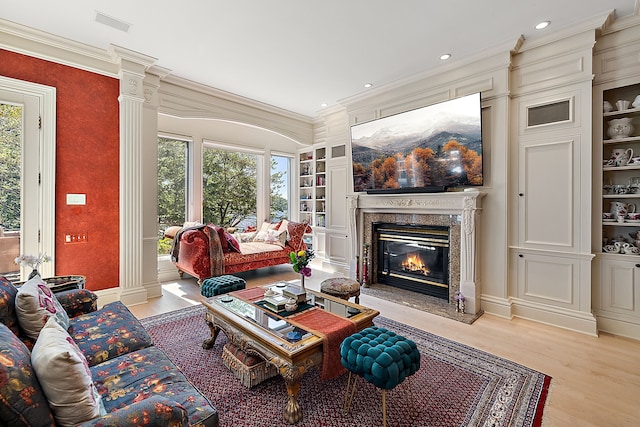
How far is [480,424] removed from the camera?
5.74ft

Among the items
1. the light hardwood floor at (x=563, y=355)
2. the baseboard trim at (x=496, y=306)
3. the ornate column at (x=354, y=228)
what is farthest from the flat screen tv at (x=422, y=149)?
the light hardwood floor at (x=563, y=355)

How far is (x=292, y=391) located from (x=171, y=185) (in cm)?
438

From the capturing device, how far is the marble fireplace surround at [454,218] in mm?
3434

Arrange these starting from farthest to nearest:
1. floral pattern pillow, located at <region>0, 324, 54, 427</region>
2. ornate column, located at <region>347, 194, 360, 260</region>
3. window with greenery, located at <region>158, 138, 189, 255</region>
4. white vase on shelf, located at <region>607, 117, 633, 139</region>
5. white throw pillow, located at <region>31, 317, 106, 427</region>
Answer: window with greenery, located at <region>158, 138, 189, 255</region> → ornate column, located at <region>347, 194, 360, 260</region> → white vase on shelf, located at <region>607, 117, 633, 139</region> → white throw pillow, located at <region>31, 317, 106, 427</region> → floral pattern pillow, located at <region>0, 324, 54, 427</region>

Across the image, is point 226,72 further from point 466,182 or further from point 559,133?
point 559,133

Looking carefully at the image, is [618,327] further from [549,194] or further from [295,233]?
[295,233]

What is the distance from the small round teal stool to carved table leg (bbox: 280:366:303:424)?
0.95ft

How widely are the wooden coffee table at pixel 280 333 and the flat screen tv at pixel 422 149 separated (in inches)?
85.7

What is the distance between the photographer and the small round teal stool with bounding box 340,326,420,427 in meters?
1.56

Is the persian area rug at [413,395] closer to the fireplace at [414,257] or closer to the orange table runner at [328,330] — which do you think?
the orange table runner at [328,330]

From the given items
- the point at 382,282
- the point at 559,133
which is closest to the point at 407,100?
the point at 559,133

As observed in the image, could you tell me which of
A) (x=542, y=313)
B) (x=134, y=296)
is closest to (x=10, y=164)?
(x=134, y=296)

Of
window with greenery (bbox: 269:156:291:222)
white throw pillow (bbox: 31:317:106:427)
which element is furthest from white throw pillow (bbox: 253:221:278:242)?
white throw pillow (bbox: 31:317:106:427)

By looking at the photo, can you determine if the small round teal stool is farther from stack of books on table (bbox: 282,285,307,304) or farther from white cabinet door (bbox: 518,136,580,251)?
white cabinet door (bbox: 518,136,580,251)
